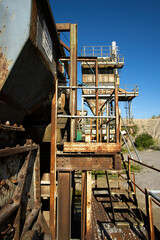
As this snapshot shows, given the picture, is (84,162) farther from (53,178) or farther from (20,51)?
(20,51)

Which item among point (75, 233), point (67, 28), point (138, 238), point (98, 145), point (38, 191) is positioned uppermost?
point (67, 28)

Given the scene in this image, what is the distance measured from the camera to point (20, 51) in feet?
5.02

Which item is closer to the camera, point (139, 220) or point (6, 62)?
point (6, 62)

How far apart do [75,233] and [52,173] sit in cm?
336

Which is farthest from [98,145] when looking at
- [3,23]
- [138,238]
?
[138,238]

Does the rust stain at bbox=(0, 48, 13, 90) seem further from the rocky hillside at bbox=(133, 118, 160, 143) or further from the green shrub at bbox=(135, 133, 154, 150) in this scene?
the rocky hillside at bbox=(133, 118, 160, 143)

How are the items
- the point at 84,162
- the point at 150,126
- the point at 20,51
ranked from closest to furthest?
the point at 20,51 < the point at 84,162 < the point at 150,126

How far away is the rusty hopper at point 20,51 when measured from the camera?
4.96 feet

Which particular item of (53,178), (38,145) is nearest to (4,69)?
(38,145)

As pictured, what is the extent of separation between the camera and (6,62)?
5.08ft

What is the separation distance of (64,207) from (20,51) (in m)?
3.03

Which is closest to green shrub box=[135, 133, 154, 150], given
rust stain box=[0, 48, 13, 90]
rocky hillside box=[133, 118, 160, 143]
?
rocky hillside box=[133, 118, 160, 143]

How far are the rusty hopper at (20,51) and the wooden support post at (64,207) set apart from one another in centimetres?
169

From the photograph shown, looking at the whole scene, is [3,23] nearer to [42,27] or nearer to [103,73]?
[42,27]
